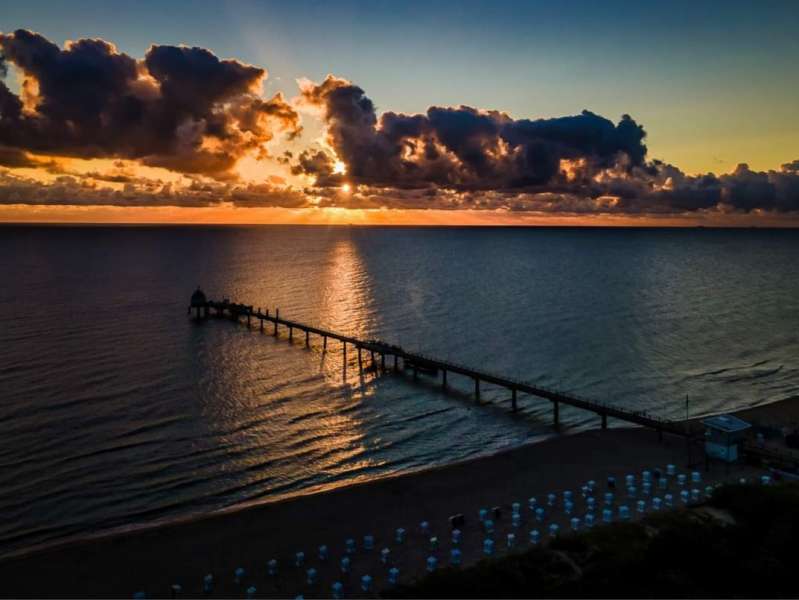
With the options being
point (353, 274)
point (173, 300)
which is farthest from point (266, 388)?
point (353, 274)

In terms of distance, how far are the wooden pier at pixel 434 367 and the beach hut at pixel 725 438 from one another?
3.42 meters

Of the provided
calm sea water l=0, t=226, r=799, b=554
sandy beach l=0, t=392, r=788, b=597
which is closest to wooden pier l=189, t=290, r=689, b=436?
calm sea water l=0, t=226, r=799, b=554

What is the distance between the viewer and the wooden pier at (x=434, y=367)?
161 feet

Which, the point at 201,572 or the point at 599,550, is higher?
the point at 599,550

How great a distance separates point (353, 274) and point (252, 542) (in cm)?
13934

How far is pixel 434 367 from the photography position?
6444 centimetres

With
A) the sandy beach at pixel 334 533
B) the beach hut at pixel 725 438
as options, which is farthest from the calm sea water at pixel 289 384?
the beach hut at pixel 725 438

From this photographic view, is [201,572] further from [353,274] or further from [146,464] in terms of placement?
[353,274]

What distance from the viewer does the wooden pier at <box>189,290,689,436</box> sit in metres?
49.1

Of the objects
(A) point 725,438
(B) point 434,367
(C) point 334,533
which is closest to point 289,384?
(B) point 434,367

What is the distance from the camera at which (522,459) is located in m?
44.5

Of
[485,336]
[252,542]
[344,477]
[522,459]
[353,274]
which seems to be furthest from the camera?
[353,274]

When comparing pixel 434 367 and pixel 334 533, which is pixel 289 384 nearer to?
pixel 434 367

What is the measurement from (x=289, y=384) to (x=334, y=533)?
2917cm
